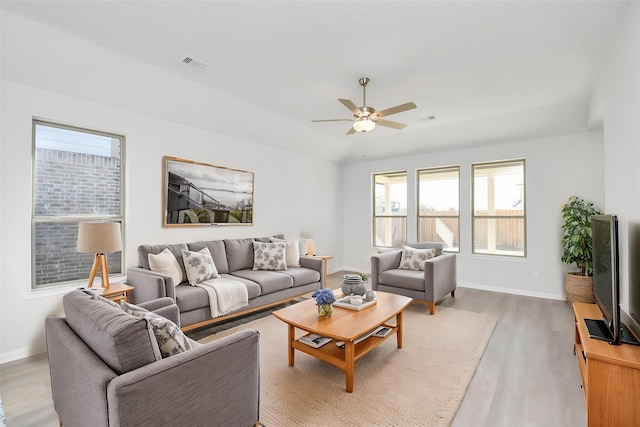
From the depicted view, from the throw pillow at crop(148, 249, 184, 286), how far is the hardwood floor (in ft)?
2.15

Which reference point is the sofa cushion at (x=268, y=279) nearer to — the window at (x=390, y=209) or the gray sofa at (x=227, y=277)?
the gray sofa at (x=227, y=277)

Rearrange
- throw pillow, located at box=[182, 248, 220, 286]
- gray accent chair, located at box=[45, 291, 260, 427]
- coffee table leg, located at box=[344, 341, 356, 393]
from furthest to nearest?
throw pillow, located at box=[182, 248, 220, 286], coffee table leg, located at box=[344, 341, 356, 393], gray accent chair, located at box=[45, 291, 260, 427]

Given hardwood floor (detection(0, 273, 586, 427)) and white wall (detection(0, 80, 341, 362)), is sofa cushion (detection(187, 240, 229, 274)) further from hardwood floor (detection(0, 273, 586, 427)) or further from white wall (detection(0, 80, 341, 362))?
hardwood floor (detection(0, 273, 586, 427))

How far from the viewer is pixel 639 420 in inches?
65.1

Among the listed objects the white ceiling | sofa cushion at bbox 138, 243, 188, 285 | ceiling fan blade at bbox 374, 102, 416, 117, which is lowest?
sofa cushion at bbox 138, 243, 188, 285

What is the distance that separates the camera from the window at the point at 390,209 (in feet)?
21.2

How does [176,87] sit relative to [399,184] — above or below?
above

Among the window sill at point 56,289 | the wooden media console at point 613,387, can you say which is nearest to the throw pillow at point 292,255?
the window sill at point 56,289

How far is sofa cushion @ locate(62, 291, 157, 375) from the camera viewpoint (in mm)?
1281

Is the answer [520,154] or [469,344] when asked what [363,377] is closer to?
[469,344]

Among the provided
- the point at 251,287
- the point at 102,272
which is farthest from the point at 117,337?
the point at 251,287

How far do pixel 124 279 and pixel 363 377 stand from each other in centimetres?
283

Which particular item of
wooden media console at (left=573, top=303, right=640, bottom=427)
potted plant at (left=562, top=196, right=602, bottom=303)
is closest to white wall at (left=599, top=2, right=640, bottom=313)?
wooden media console at (left=573, top=303, right=640, bottom=427)

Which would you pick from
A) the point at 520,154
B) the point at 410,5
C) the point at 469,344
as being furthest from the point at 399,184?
the point at 410,5
